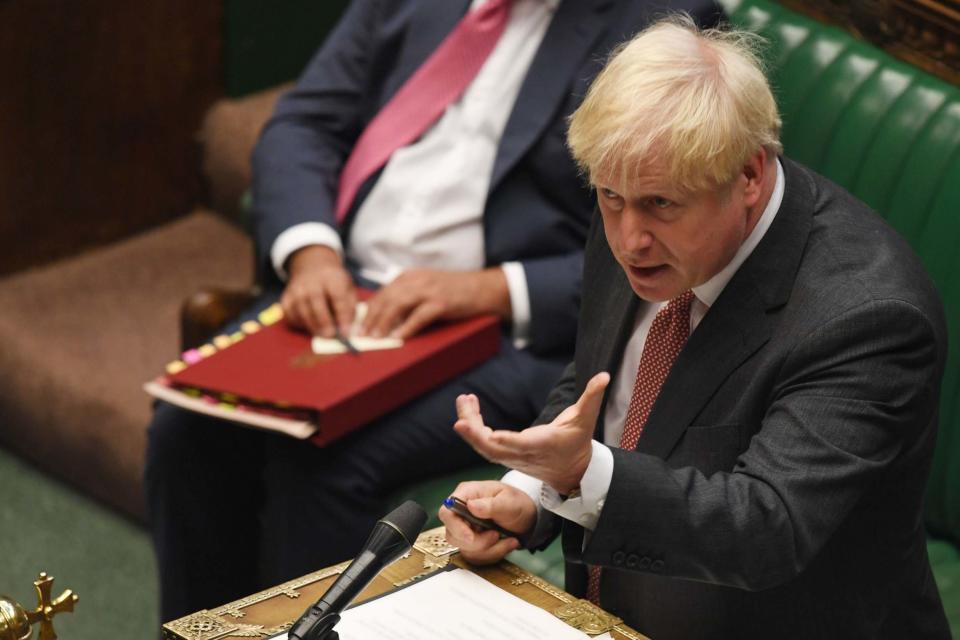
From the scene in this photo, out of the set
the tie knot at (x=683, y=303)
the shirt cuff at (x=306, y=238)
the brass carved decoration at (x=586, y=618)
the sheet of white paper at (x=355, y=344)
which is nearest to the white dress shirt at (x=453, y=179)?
the shirt cuff at (x=306, y=238)

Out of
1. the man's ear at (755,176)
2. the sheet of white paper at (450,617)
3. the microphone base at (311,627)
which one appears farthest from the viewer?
the man's ear at (755,176)

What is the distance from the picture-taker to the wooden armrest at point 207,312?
3094mm

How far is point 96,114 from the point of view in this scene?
397 cm

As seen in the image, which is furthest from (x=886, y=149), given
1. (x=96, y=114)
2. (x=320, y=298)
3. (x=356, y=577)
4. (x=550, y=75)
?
(x=96, y=114)

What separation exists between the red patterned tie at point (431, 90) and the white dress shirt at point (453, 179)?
20mm

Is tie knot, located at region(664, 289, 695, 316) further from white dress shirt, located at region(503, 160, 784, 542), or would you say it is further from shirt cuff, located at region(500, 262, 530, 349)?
shirt cuff, located at region(500, 262, 530, 349)

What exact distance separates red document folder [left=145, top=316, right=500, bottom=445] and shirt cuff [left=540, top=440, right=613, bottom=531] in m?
0.88

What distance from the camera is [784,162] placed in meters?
1.94

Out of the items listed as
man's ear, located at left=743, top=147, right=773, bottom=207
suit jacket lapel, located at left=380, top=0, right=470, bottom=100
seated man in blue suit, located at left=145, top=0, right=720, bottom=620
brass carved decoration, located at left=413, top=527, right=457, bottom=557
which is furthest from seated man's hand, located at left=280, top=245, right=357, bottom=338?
man's ear, located at left=743, top=147, right=773, bottom=207

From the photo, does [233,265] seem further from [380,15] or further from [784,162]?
[784,162]

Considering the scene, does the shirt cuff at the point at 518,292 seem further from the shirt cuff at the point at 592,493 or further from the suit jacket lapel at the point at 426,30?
the shirt cuff at the point at 592,493

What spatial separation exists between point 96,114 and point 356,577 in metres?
2.69

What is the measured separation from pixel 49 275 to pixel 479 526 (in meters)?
2.46

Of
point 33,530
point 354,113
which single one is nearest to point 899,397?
point 354,113
